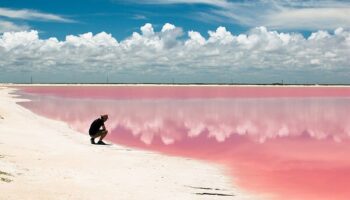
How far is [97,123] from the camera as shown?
24438 mm

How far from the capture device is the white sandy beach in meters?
12.1

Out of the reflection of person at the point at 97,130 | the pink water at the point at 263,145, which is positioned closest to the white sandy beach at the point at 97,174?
the pink water at the point at 263,145

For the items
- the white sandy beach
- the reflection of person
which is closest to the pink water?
the white sandy beach

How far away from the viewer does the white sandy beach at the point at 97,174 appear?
1215 cm

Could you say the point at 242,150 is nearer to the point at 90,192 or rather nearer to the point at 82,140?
the point at 82,140

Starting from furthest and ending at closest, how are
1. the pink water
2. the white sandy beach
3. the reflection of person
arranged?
the reflection of person < the pink water < the white sandy beach

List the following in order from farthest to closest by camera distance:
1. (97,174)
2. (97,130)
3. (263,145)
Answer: (263,145)
(97,130)
(97,174)

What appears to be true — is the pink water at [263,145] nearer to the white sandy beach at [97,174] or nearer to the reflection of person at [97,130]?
the white sandy beach at [97,174]

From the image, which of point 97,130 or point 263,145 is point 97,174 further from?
point 263,145

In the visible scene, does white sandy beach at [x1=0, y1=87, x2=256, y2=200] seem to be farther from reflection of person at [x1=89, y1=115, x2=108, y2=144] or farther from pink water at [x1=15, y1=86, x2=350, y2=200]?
reflection of person at [x1=89, y1=115, x2=108, y2=144]

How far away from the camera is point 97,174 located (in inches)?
587

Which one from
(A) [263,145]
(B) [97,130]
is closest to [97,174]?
(B) [97,130]

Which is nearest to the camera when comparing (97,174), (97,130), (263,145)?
(97,174)

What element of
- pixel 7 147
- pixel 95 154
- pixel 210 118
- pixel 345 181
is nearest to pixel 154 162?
pixel 95 154
